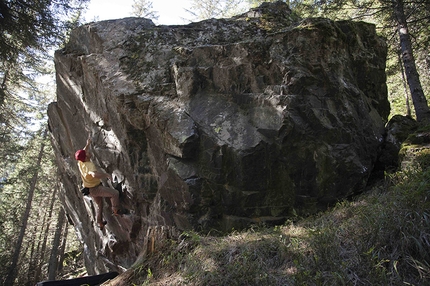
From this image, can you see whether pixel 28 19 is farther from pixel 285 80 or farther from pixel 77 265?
pixel 77 265

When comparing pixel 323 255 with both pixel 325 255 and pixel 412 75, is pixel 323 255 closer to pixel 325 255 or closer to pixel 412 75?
pixel 325 255

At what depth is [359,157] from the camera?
668cm

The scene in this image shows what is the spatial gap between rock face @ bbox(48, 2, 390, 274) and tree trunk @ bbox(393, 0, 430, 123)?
0.75m

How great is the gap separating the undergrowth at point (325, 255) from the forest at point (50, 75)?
0.23 feet

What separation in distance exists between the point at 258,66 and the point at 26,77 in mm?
15314

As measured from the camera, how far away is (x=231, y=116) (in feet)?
21.8

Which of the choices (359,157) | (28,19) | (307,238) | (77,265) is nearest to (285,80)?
(359,157)

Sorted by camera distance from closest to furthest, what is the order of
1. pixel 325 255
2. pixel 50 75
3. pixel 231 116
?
pixel 325 255, pixel 231 116, pixel 50 75

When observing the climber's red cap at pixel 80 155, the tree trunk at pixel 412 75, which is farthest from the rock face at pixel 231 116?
the climber's red cap at pixel 80 155

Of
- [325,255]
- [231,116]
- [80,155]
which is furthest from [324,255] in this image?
[80,155]

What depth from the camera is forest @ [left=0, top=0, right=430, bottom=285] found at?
901 centimetres

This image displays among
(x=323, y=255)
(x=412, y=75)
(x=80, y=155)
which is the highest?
(x=412, y=75)

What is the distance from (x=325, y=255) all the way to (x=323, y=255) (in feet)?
0.08

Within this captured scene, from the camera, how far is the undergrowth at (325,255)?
307 centimetres
